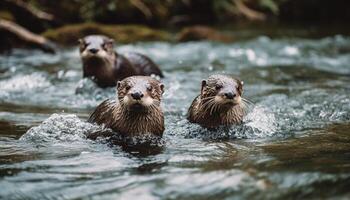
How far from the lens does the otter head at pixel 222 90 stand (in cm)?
448

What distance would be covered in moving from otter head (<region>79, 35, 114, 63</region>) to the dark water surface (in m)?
0.38

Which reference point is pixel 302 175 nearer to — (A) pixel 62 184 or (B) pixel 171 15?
(A) pixel 62 184

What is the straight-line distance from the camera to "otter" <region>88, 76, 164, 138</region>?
13.5 feet

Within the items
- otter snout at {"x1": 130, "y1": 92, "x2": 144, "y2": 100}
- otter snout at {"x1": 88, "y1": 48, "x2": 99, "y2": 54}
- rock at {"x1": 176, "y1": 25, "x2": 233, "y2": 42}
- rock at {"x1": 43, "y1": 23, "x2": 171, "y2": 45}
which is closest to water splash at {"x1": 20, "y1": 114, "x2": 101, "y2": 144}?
otter snout at {"x1": 130, "y1": 92, "x2": 144, "y2": 100}

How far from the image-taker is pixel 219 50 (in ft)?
35.9

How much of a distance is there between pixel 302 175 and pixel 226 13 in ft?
53.4

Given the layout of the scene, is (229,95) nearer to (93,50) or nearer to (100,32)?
(93,50)

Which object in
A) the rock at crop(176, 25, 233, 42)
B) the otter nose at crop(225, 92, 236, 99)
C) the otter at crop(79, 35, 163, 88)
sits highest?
the rock at crop(176, 25, 233, 42)

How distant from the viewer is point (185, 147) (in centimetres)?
412

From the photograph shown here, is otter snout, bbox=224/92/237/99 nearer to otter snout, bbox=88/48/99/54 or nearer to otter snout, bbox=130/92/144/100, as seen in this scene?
otter snout, bbox=130/92/144/100

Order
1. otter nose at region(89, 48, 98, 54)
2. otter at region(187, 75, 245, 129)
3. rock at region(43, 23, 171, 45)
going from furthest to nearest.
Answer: rock at region(43, 23, 171, 45) < otter nose at region(89, 48, 98, 54) < otter at region(187, 75, 245, 129)

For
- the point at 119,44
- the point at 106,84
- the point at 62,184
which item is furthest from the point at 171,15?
the point at 62,184

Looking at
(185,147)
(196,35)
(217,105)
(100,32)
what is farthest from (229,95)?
(196,35)

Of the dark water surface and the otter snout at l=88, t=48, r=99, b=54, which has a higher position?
the otter snout at l=88, t=48, r=99, b=54
